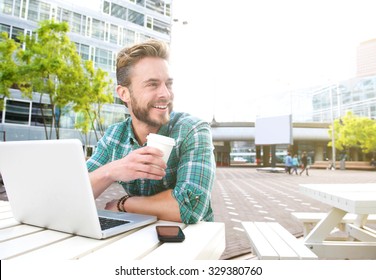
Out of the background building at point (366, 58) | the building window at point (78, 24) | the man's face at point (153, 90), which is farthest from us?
the building window at point (78, 24)

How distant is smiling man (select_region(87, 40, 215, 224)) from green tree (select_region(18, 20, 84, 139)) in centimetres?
545

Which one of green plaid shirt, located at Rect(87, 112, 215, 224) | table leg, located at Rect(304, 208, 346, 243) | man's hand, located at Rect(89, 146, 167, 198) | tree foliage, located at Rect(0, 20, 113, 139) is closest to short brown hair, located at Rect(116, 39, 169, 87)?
green plaid shirt, located at Rect(87, 112, 215, 224)

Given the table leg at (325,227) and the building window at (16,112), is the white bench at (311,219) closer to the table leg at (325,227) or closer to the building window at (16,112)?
the table leg at (325,227)

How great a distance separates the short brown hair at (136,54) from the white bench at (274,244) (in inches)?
32.0

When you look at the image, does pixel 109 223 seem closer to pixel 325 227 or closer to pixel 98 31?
pixel 325 227

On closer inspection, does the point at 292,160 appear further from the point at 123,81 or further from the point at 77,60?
the point at 123,81

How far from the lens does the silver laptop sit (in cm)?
54

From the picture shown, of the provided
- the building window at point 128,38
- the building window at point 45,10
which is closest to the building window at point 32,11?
the building window at point 45,10

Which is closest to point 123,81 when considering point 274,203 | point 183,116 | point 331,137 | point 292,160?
point 183,116

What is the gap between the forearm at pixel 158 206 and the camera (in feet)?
2.56

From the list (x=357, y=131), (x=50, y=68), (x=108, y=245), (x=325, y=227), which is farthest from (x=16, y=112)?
(x=357, y=131)

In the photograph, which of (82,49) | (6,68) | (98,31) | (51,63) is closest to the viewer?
(6,68)

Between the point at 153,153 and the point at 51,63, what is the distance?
248 inches

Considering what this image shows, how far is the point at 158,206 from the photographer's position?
796mm
